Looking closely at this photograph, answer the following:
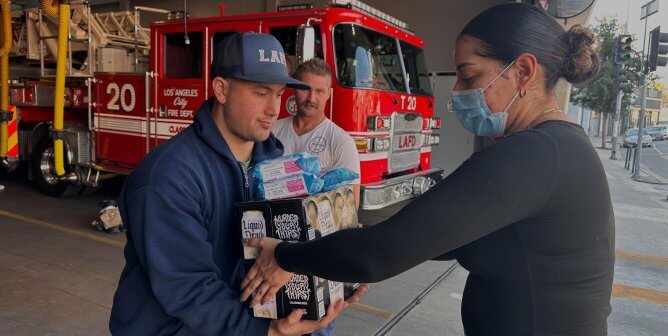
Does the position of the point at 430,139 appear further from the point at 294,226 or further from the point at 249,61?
the point at 294,226

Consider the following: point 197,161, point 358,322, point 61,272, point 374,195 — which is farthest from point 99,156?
point 197,161

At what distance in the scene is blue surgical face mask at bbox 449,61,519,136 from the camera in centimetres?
136

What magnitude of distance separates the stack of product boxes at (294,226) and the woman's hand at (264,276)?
1.1 inches

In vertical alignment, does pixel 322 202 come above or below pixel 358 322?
above

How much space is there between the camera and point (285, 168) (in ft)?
4.91

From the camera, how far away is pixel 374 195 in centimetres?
532

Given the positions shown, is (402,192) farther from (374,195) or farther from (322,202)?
(322,202)

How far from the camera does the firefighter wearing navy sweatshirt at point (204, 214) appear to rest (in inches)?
52.6

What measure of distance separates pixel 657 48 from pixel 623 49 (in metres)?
1.36

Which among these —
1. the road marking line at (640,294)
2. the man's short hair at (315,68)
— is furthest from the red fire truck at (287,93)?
the road marking line at (640,294)

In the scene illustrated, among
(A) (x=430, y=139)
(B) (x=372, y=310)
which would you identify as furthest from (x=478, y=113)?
(A) (x=430, y=139)

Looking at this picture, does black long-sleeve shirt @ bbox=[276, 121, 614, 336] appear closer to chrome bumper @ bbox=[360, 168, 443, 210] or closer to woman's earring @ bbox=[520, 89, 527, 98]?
woman's earring @ bbox=[520, 89, 527, 98]

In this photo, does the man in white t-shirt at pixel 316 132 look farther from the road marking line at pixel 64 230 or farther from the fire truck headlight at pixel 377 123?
the road marking line at pixel 64 230

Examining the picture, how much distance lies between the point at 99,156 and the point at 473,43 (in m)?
6.93
